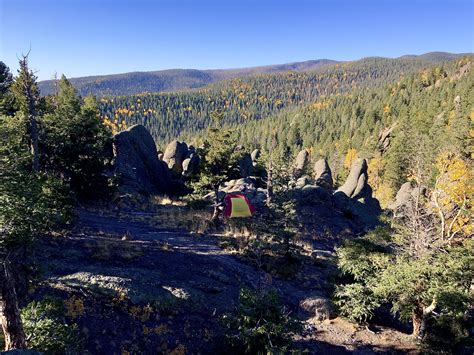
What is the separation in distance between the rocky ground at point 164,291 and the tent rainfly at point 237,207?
6.85 metres

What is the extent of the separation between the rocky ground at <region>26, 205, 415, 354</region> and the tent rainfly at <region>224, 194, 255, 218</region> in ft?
22.5

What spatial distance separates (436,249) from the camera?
11.9 meters

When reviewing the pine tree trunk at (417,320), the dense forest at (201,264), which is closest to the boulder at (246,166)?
the dense forest at (201,264)

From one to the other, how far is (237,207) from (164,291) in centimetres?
1583

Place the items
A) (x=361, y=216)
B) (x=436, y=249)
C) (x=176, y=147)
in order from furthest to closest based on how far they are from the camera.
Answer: (x=176, y=147) < (x=361, y=216) < (x=436, y=249)

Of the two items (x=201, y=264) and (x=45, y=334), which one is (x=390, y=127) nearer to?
(x=201, y=264)

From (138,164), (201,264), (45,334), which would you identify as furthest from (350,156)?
(45,334)

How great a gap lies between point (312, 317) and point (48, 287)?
1096 centimetres

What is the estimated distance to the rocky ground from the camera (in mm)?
10250

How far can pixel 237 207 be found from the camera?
92.0 ft

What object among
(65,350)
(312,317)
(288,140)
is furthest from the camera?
(288,140)

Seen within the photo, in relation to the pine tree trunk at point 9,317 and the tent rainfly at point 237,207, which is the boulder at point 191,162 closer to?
the tent rainfly at point 237,207

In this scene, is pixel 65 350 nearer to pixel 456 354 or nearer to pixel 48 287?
pixel 48 287

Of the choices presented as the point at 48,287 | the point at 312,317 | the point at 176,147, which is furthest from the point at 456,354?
the point at 176,147
